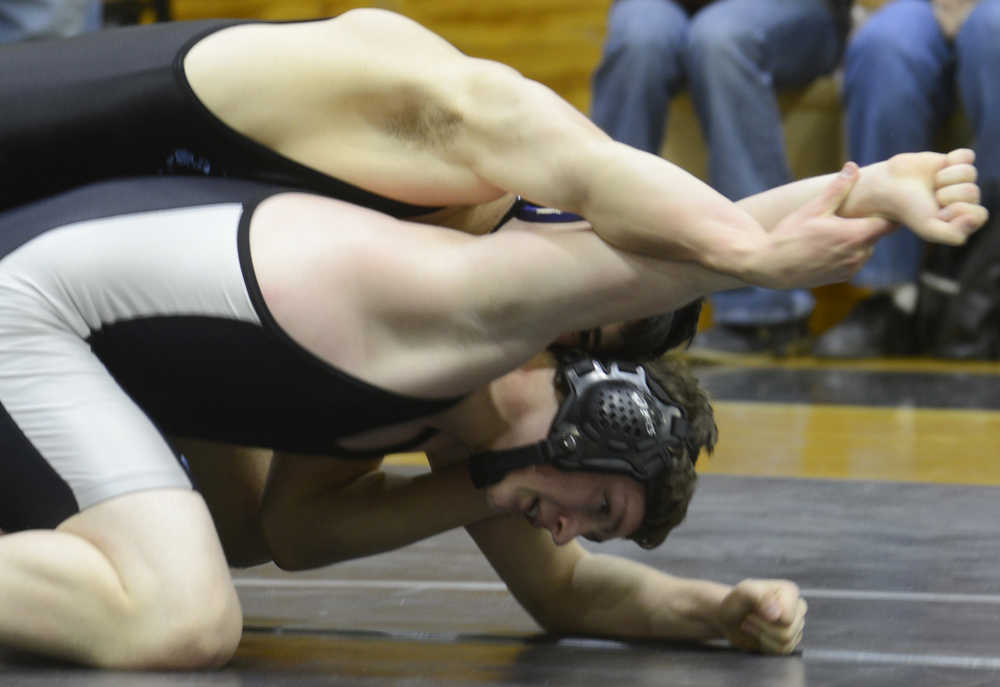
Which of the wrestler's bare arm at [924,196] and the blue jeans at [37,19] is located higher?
A: the wrestler's bare arm at [924,196]

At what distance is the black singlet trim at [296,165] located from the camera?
5.62 ft

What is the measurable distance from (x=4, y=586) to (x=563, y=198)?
2.26ft

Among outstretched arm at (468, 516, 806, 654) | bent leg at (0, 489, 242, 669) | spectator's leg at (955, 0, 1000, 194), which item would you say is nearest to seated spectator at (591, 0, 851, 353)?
spectator's leg at (955, 0, 1000, 194)

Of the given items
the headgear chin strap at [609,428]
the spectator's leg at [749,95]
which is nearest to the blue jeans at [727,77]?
the spectator's leg at [749,95]

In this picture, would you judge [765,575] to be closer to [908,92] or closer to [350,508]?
[350,508]

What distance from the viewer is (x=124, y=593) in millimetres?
1582

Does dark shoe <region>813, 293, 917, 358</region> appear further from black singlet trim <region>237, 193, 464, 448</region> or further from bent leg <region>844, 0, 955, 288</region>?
black singlet trim <region>237, 193, 464, 448</region>

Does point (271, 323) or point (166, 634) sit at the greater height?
point (271, 323)

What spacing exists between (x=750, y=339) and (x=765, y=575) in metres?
2.56

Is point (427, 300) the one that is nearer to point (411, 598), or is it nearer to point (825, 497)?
point (411, 598)

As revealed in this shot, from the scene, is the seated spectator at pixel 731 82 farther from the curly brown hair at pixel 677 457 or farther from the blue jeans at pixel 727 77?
the curly brown hair at pixel 677 457

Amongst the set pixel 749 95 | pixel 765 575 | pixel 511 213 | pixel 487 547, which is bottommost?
pixel 749 95

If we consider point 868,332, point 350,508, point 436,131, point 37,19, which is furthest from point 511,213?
point 868,332

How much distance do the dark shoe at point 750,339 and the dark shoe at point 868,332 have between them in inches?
4.2
